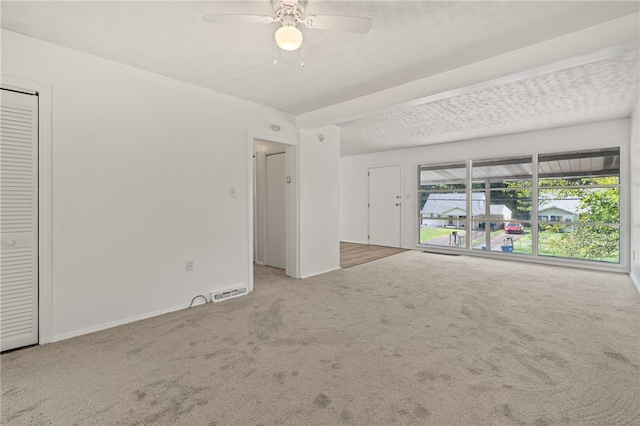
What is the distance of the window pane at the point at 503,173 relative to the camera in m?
5.88

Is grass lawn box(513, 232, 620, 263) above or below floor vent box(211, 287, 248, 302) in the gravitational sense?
above

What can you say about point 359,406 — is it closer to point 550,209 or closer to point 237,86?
point 237,86

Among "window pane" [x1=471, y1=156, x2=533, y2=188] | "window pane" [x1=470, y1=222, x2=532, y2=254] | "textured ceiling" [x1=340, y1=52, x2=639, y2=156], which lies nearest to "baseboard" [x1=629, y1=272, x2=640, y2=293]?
"window pane" [x1=470, y1=222, x2=532, y2=254]

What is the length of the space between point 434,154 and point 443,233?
1905 millimetres

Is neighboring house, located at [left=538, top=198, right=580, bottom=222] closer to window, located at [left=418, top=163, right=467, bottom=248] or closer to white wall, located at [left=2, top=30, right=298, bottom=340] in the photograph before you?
window, located at [left=418, top=163, right=467, bottom=248]

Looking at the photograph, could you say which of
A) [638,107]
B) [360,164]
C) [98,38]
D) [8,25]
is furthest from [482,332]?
[360,164]

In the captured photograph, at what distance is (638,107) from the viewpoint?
3.86m

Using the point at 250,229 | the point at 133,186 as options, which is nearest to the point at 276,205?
the point at 250,229

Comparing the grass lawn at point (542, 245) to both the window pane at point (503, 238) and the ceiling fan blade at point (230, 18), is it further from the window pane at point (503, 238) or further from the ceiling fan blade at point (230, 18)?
the ceiling fan blade at point (230, 18)

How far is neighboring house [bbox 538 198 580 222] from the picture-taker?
17.7ft

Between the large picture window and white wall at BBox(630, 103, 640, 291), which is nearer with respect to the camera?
white wall at BBox(630, 103, 640, 291)

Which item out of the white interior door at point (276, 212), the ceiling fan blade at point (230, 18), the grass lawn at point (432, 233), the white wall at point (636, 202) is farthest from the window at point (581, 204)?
the ceiling fan blade at point (230, 18)

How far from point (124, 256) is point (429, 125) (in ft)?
16.2

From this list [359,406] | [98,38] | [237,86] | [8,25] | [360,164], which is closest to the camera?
[359,406]
